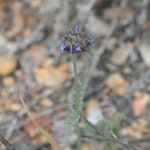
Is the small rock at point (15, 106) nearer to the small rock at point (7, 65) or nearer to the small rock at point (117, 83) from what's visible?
the small rock at point (7, 65)

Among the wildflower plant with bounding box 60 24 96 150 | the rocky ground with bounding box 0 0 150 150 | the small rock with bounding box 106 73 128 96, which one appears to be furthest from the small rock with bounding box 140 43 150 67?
the wildflower plant with bounding box 60 24 96 150

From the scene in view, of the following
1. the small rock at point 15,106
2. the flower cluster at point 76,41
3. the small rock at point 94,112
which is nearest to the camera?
the flower cluster at point 76,41

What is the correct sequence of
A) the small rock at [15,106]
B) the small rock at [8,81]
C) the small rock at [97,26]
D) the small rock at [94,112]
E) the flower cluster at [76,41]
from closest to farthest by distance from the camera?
1. the flower cluster at [76,41]
2. the small rock at [94,112]
3. the small rock at [15,106]
4. the small rock at [8,81]
5. the small rock at [97,26]

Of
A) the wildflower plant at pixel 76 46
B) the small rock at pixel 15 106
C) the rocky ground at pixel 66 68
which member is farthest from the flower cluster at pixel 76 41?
the small rock at pixel 15 106

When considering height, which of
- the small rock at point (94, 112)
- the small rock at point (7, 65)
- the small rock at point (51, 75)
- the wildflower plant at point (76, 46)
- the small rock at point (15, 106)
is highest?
the small rock at point (7, 65)

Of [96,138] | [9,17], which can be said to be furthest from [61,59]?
[96,138]

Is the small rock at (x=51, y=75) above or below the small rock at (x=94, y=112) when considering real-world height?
above

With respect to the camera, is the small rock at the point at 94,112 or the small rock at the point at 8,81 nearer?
the small rock at the point at 94,112
